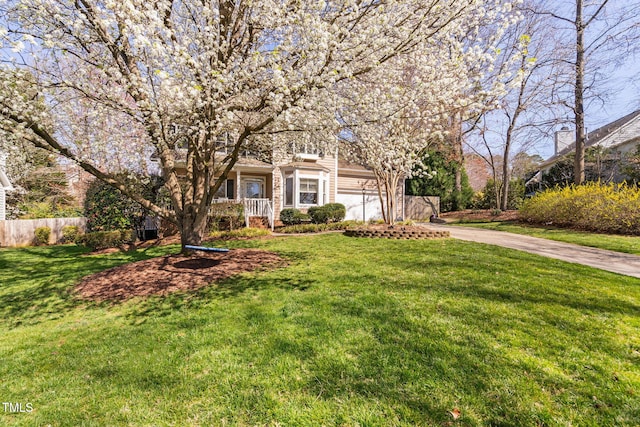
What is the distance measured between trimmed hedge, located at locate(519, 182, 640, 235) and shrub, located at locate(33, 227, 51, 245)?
20.9 meters

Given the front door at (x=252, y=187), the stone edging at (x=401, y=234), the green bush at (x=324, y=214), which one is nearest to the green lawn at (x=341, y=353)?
the stone edging at (x=401, y=234)

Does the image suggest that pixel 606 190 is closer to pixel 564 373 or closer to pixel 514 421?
pixel 564 373

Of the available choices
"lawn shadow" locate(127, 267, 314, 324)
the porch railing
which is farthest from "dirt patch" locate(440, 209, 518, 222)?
"lawn shadow" locate(127, 267, 314, 324)

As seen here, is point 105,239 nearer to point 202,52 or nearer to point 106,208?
point 106,208

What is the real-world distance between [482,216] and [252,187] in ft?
45.4

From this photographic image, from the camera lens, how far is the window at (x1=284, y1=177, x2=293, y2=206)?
16.1 metres

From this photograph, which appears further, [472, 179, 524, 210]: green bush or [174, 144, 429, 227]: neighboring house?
[472, 179, 524, 210]: green bush

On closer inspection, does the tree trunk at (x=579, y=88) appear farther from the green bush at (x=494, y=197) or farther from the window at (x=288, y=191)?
the window at (x=288, y=191)

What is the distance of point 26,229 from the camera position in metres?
11.7

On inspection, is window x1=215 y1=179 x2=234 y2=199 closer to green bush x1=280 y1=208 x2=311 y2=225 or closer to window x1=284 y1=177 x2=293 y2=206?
window x1=284 y1=177 x2=293 y2=206

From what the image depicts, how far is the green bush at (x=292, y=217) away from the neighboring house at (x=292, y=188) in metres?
0.68

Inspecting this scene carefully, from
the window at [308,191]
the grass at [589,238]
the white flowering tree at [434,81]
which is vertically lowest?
the grass at [589,238]

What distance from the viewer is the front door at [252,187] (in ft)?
55.6

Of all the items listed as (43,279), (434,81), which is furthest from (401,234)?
(43,279)
